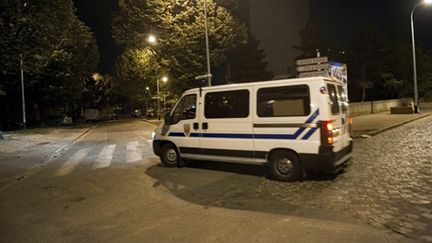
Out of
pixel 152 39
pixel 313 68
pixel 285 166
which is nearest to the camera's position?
pixel 285 166

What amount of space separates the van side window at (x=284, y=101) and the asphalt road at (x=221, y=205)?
151cm

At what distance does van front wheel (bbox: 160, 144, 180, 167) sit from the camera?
34.9 feet

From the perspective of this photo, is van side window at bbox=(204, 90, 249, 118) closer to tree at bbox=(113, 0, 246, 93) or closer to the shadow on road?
the shadow on road

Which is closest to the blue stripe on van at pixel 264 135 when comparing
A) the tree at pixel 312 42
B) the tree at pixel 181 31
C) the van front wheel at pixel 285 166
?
the van front wheel at pixel 285 166

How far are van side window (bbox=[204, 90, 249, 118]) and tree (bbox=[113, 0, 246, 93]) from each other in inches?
659

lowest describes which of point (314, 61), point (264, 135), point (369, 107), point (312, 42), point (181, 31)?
point (264, 135)

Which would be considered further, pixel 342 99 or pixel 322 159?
pixel 342 99

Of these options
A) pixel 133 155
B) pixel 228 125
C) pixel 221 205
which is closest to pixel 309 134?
pixel 228 125

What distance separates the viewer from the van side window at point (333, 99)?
8.03 m

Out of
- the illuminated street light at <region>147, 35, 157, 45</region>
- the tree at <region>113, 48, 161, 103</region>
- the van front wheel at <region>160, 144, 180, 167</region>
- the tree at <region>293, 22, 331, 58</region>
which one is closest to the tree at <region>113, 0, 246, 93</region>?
the illuminated street light at <region>147, 35, 157, 45</region>

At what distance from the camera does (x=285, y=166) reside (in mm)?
8266

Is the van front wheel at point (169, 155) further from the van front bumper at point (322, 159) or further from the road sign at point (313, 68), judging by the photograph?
the road sign at point (313, 68)

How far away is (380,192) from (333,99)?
223cm

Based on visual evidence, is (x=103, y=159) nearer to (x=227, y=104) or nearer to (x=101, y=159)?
(x=101, y=159)
